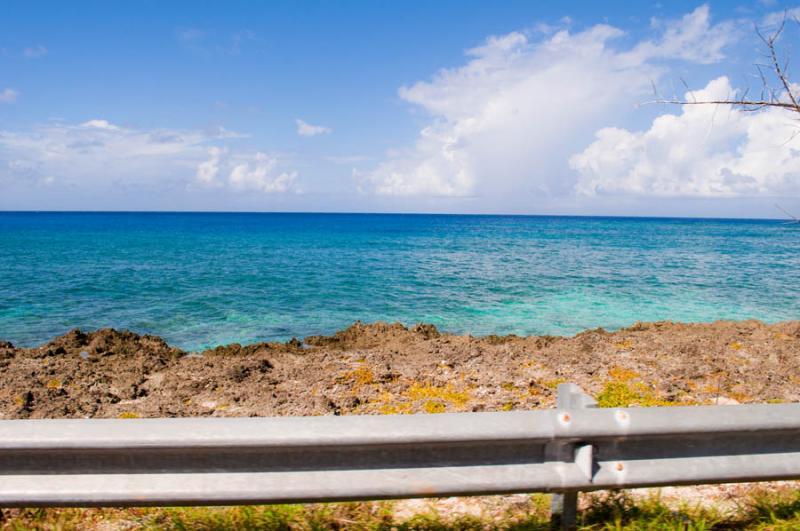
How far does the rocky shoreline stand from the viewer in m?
5.28

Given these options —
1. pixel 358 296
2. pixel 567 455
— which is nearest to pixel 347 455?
pixel 567 455

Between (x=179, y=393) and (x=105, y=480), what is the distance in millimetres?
3743

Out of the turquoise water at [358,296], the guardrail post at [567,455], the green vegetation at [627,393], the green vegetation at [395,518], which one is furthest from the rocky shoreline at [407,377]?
the turquoise water at [358,296]

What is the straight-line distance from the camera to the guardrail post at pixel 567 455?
2416 mm

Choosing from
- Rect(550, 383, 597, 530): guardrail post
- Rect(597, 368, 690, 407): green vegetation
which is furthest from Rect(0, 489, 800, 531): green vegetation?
Rect(597, 368, 690, 407): green vegetation

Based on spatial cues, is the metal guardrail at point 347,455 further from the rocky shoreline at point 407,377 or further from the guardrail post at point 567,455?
the rocky shoreline at point 407,377

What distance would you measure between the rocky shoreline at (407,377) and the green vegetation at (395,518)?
1.99 metres

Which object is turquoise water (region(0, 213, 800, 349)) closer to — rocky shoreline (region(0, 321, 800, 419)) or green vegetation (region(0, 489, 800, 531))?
rocky shoreline (region(0, 321, 800, 419))

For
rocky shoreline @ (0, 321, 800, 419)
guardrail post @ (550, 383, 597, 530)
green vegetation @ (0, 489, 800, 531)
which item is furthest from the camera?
rocky shoreline @ (0, 321, 800, 419)

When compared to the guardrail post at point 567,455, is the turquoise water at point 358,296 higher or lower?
lower

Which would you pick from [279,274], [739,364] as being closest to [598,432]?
[739,364]

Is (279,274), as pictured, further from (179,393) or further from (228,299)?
(179,393)

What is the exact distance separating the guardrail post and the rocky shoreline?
2.37 meters

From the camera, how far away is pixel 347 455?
7.54ft
